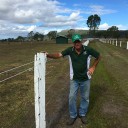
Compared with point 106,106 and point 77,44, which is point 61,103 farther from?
point 77,44

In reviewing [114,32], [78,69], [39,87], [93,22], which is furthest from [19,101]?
[93,22]

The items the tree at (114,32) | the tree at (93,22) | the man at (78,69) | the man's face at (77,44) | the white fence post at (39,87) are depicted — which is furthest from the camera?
the tree at (93,22)

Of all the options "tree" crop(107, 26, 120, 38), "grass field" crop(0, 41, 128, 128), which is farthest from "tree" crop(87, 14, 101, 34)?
"grass field" crop(0, 41, 128, 128)

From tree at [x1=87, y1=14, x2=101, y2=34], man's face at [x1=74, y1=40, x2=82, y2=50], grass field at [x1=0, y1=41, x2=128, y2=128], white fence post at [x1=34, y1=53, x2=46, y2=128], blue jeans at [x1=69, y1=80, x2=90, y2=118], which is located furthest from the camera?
tree at [x1=87, y1=14, x2=101, y2=34]

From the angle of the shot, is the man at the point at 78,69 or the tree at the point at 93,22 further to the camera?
the tree at the point at 93,22

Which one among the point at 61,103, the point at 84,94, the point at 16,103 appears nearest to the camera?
the point at 84,94

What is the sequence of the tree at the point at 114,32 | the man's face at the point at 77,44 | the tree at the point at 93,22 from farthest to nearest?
1. the tree at the point at 93,22
2. the tree at the point at 114,32
3. the man's face at the point at 77,44

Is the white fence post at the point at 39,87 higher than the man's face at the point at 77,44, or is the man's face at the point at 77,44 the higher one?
the man's face at the point at 77,44

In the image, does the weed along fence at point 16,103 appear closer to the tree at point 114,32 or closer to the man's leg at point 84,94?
the man's leg at point 84,94

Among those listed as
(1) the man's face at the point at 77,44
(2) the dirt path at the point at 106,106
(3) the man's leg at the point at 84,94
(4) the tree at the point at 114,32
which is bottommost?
(4) the tree at the point at 114,32

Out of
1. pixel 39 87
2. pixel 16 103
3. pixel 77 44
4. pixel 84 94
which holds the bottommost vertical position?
pixel 16 103

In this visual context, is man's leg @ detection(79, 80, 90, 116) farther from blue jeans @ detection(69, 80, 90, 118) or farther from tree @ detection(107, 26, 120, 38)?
tree @ detection(107, 26, 120, 38)

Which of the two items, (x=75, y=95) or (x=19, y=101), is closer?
(x=75, y=95)

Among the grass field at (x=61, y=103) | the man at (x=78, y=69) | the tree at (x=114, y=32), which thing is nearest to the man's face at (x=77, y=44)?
the man at (x=78, y=69)
